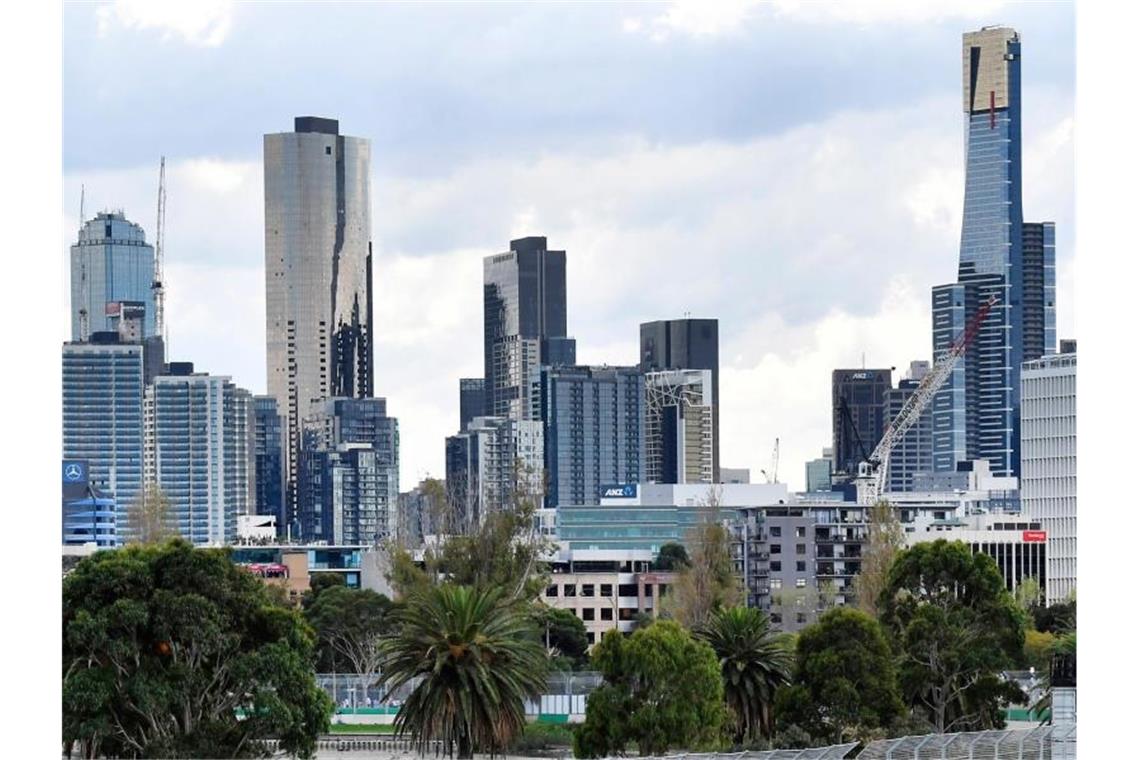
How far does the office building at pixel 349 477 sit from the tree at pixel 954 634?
203 ft

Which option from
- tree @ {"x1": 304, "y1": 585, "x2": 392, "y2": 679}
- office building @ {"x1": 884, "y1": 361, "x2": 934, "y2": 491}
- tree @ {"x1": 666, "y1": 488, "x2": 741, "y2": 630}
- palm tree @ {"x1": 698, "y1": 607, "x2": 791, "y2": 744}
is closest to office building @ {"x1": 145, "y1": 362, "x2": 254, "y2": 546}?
office building @ {"x1": 884, "y1": 361, "x2": 934, "y2": 491}

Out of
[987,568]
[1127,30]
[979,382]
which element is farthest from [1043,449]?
[1127,30]

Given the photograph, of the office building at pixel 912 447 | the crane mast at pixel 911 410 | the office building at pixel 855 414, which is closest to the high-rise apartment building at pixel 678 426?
the crane mast at pixel 911 410

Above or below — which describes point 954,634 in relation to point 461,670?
below

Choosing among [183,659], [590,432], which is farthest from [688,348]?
[183,659]

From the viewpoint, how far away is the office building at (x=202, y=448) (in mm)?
82812

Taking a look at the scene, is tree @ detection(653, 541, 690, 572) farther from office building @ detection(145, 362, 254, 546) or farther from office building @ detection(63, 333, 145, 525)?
office building @ detection(63, 333, 145, 525)

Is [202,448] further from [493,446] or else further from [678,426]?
[678,426]

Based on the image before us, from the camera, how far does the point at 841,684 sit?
1275cm

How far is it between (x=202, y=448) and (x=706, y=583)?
6087 centimetres

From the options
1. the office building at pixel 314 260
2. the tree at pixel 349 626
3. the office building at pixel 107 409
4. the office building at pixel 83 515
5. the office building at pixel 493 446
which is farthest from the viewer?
the office building at pixel 314 260

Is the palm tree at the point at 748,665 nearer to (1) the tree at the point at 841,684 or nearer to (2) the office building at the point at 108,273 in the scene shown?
(1) the tree at the point at 841,684
